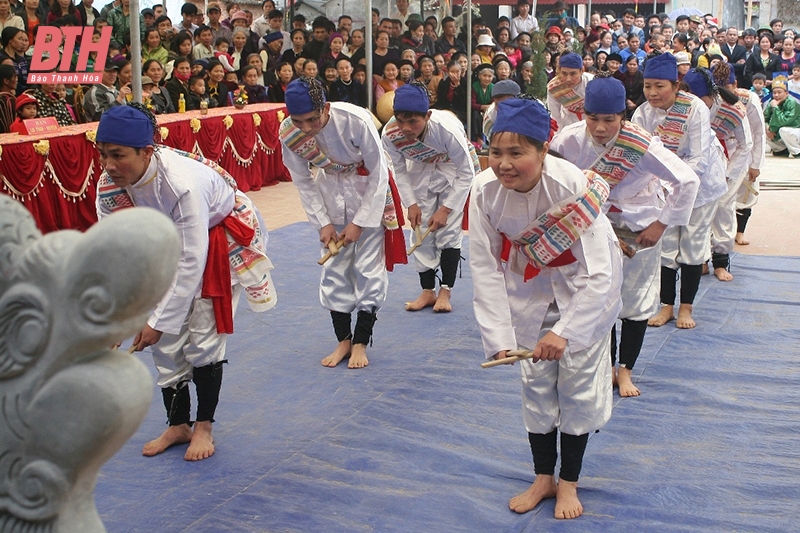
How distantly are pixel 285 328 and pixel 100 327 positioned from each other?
328 cm

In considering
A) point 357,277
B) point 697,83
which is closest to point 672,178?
point 357,277

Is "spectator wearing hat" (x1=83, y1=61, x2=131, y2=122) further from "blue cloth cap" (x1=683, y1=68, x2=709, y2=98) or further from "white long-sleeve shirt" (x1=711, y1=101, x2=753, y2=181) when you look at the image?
"white long-sleeve shirt" (x1=711, y1=101, x2=753, y2=181)

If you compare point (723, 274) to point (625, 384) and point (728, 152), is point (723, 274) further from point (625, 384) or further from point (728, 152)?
point (625, 384)

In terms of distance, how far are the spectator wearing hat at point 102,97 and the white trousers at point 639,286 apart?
4.42 m

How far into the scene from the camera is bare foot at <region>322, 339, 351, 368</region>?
380cm

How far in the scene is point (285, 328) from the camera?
4301mm

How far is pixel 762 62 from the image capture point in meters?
12.7

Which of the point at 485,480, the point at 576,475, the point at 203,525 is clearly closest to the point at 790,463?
the point at 576,475

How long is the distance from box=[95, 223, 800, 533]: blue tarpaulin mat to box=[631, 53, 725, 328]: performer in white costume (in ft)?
0.69

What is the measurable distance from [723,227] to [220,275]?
325cm

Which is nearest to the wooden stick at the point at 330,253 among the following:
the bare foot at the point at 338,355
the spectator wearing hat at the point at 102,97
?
the bare foot at the point at 338,355

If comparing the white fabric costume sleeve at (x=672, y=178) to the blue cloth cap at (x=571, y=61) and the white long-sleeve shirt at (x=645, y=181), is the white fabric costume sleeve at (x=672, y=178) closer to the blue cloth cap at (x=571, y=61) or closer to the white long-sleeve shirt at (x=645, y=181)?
the white long-sleeve shirt at (x=645, y=181)

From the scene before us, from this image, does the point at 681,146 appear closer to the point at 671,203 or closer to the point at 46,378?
the point at 671,203

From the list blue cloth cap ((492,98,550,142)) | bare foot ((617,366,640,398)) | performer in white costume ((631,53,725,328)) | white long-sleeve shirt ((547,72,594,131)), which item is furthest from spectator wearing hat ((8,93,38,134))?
blue cloth cap ((492,98,550,142))
